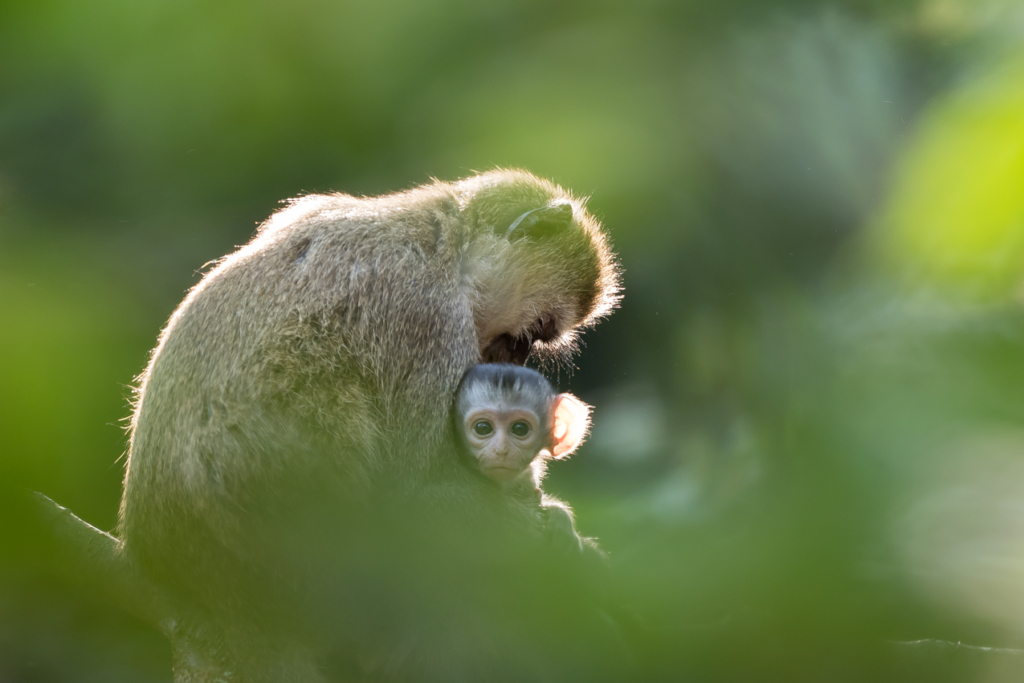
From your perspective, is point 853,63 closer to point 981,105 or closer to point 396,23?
point 396,23

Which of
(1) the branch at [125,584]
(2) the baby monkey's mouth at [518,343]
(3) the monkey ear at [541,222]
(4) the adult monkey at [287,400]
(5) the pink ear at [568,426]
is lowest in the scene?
(1) the branch at [125,584]

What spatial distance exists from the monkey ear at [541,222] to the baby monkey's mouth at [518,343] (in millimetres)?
485

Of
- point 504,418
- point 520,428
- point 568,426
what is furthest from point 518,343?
point 504,418

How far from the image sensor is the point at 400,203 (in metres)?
3.38

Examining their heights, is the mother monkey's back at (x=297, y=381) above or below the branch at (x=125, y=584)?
above

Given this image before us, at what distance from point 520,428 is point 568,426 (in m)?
0.38

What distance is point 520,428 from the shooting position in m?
3.37

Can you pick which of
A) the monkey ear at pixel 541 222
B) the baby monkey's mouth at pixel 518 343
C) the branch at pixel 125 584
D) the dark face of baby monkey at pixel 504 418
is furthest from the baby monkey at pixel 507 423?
the branch at pixel 125 584

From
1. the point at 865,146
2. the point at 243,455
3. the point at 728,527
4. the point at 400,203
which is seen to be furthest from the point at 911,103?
the point at 400,203

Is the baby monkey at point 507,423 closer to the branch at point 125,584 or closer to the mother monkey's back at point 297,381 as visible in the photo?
the mother monkey's back at point 297,381

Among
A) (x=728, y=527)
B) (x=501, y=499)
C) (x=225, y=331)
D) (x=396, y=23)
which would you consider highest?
(x=225, y=331)

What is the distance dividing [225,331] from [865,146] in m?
2.16

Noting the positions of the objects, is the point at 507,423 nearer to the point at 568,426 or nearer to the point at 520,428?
the point at 520,428

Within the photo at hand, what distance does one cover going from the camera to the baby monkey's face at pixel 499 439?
320 cm
